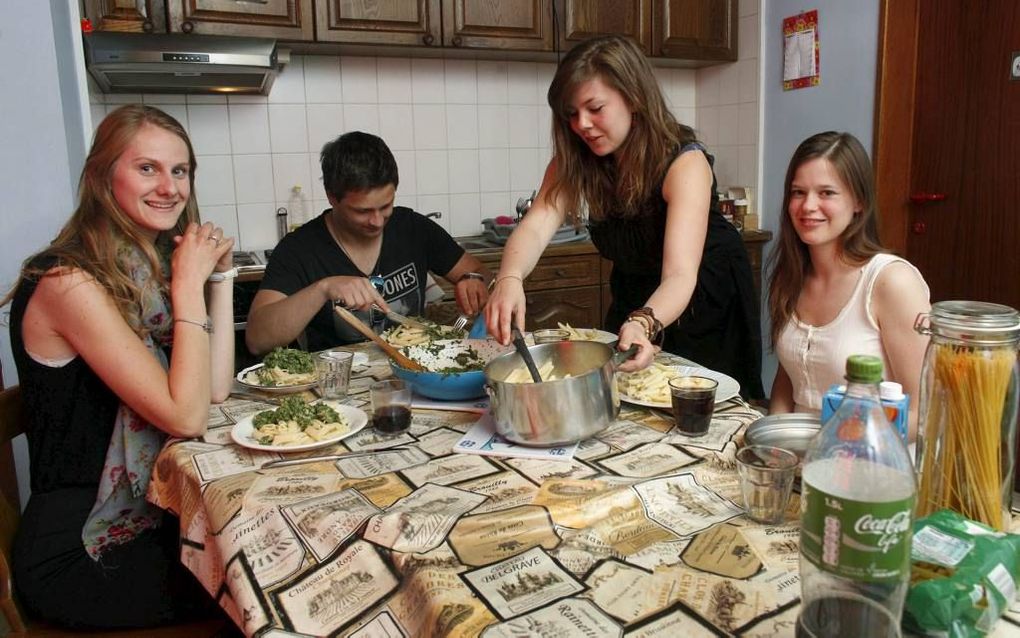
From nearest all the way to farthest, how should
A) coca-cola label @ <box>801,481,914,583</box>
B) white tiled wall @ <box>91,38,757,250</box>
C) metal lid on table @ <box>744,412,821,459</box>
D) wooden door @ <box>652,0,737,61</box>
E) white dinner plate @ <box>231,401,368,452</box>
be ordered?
1. coca-cola label @ <box>801,481,914,583</box>
2. metal lid on table @ <box>744,412,821,459</box>
3. white dinner plate @ <box>231,401,368,452</box>
4. white tiled wall @ <box>91,38,757,250</box>
5. wooden door @ <box>652,0,737,61</box>

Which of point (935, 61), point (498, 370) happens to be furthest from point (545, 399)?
Result: point (935, 61)

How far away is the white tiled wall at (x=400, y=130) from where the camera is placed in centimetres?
337

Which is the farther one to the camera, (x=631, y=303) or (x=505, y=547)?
(x=631, y=303)

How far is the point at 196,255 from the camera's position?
1561 millimetres

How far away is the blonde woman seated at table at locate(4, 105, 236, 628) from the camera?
1.38 meters

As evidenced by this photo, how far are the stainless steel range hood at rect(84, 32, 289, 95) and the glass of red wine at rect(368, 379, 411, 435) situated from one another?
188 centimetres

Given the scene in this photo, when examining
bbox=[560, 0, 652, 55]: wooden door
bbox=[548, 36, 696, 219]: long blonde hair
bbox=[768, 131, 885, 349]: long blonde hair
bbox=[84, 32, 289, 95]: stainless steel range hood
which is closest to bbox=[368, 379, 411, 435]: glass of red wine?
bbox=[548, 36, 696, 219]: long blonde hair

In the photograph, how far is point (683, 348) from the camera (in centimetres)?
213

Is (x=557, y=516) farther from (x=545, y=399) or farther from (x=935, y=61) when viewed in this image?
(x=935, y=61)

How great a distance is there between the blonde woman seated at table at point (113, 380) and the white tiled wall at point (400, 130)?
1854 millimetres

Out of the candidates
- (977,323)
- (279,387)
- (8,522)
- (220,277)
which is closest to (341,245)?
(220,277)

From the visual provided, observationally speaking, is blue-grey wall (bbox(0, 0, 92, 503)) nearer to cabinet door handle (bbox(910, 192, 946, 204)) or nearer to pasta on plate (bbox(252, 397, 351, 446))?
pasta on plate (bbox(252, 397, 351, 446))

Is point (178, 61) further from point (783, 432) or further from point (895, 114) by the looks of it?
point (895, 114)

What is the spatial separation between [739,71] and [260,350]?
284 cm
